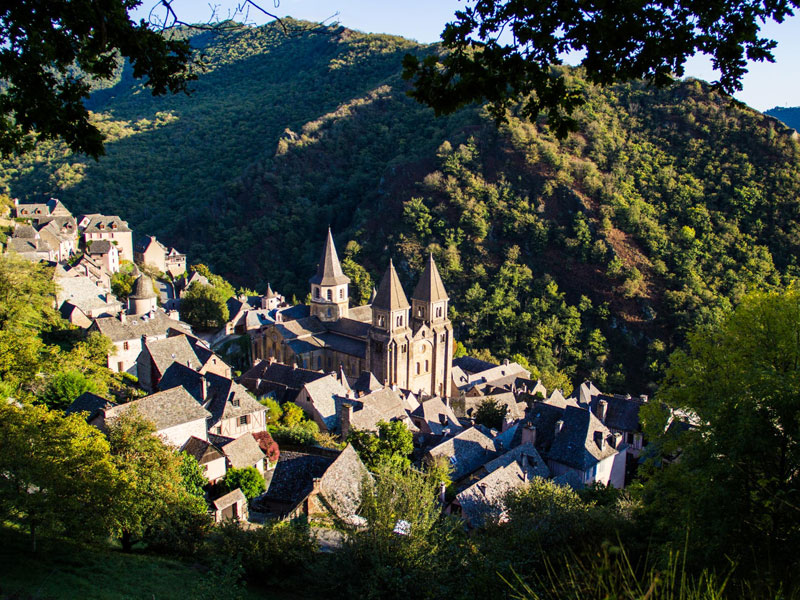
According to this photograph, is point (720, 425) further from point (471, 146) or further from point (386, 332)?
point (471, 146)

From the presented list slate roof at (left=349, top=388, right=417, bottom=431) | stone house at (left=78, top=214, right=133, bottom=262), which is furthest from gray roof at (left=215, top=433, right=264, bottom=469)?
stone house at (left=78, top=214, right=133, bottom=262)

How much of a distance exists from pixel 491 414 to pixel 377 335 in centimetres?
1038

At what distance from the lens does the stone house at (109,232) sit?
196 feet

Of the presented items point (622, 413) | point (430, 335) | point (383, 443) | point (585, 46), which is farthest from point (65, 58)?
point (430, 335)

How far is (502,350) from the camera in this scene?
217 feet

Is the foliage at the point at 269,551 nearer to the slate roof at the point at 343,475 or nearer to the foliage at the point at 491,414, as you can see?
the slate roof at the point at 343,475

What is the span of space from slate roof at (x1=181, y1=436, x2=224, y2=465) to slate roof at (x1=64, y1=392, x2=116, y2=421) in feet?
10.9

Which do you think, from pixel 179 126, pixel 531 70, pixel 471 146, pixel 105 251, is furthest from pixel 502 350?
pixel 179 126

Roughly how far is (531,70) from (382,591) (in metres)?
12.3

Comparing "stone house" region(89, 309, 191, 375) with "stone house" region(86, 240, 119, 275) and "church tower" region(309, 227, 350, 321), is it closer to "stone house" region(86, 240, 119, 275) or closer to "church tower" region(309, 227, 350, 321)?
"church tower" region(309, 227, 350, 321)

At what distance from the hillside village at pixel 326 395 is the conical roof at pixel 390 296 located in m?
0.11

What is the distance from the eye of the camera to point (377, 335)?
4372cm

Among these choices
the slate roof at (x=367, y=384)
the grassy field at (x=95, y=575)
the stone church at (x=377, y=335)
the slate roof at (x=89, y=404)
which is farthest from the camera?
the stone church at (x=377, y=335)

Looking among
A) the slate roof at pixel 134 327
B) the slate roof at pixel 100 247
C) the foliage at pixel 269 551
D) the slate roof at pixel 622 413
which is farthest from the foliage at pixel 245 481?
the slate roof at pixel 100 247
